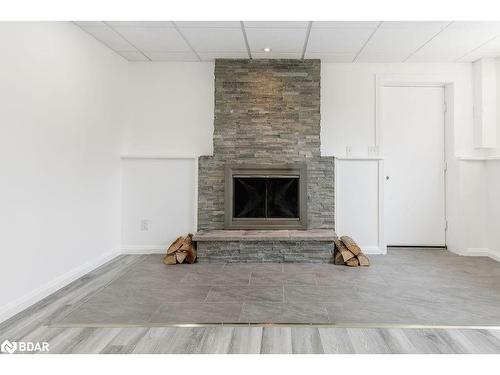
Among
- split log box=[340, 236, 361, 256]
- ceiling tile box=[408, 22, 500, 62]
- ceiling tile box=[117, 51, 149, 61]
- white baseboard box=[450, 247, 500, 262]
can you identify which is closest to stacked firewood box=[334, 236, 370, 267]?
split log box=[340, 236, 361, 256]

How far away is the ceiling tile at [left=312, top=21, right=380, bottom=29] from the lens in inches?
127

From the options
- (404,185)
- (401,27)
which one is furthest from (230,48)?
(404,185)

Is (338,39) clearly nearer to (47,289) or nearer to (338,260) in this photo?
(338,260)

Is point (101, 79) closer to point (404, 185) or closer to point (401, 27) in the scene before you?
point (401, 27)

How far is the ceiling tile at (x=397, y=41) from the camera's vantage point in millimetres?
3307

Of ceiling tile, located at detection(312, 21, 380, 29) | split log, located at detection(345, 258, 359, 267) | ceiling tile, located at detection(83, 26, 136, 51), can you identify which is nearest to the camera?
ceiling tile, located at detection(312, 21, 380, 29)

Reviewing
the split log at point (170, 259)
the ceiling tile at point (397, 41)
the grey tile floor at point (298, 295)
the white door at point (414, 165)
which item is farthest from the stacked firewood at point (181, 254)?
the ceiling tile at point (397, 41)

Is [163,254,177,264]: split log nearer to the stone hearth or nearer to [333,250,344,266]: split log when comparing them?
the stone hearth

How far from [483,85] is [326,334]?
371 centimetres

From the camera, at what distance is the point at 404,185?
4.57 m

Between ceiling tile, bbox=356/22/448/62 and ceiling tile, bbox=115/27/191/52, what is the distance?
2001mm

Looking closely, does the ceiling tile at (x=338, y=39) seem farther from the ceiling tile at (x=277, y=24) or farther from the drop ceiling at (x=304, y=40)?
the ceiling tile at (x=277, y=24)

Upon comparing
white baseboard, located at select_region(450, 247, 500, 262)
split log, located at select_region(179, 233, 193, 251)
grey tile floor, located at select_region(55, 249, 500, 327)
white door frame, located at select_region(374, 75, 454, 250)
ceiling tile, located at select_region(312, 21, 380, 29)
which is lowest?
grey tile floor, located at select_region(55, 249, 500, 327)

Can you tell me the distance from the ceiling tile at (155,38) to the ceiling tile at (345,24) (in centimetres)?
138
